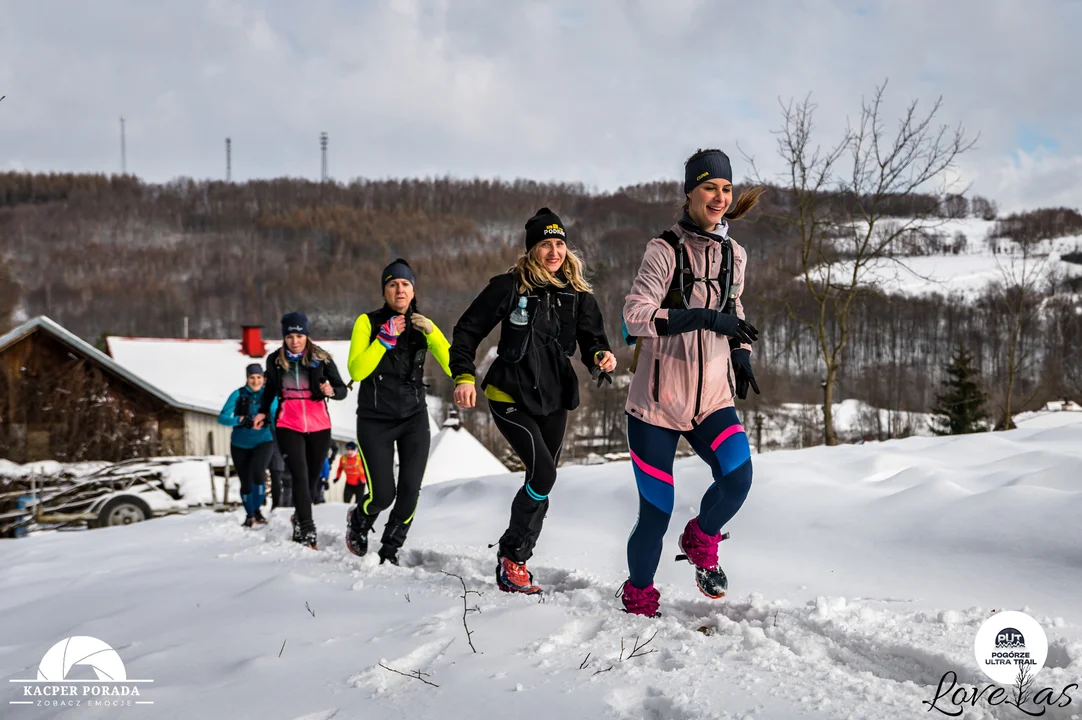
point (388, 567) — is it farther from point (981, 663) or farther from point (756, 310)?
point (756, 310)

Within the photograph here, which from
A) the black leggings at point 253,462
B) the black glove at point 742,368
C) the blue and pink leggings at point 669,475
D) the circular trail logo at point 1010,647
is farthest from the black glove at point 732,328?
the black leggings at point 253,462

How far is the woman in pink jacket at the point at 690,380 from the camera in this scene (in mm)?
3406

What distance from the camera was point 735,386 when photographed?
3.59 meters

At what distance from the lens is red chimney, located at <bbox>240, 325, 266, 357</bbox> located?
32.0 metres

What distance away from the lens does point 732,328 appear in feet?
10.6

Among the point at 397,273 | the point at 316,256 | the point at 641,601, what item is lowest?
the point at 641,601

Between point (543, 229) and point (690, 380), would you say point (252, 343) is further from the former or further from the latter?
point (690, 380)

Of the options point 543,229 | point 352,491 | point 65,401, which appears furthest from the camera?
point 65,401

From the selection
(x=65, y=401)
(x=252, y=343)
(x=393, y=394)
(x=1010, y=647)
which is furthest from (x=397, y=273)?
(x=252, y=343)

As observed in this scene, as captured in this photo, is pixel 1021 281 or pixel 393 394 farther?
pixel 1021 281

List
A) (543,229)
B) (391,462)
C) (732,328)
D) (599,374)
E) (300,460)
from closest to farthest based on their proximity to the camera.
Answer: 1. (732,328)
2. (599,374)
3. (543,229)
4. (391,462)
5. (300,460)

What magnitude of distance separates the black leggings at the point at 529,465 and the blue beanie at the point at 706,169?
59.4 inches

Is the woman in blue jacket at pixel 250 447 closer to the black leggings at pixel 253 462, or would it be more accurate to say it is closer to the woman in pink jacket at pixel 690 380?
the black leggings at pixel 253 462

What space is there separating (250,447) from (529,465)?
220 inches
